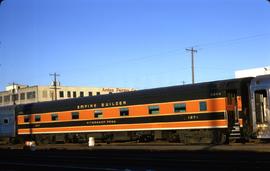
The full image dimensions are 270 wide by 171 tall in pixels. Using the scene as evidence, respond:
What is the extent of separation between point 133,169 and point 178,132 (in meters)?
13.7

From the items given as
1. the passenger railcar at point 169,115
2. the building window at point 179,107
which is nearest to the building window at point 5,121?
Answer: the passenger railcar at point 169,115

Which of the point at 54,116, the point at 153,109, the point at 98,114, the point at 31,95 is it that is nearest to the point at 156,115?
the point at 153,109

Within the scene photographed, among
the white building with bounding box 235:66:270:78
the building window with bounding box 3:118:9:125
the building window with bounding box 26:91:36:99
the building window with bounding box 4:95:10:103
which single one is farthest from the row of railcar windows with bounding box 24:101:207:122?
the building window with bounding box 4:95:10:103

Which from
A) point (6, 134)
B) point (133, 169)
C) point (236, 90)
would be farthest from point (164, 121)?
point (6, 134)

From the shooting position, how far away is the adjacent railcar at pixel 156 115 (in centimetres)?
2639

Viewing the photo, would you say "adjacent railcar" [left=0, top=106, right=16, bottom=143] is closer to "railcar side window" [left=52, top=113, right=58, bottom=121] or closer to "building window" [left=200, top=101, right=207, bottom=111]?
"railcar side window" [left=52, top=113, right=58, bottom=121]

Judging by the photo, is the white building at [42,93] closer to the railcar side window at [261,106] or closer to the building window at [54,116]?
the building window at [54,116]

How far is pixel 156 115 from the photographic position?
30.3 metres

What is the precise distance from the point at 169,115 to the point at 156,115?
1115mm

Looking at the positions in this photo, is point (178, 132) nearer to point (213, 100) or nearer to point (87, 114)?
point (213, 100)

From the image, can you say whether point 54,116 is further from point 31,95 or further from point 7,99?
point 7,99

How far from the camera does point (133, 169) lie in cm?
1588

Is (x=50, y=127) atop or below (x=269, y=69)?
below

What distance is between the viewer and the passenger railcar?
2542cm
